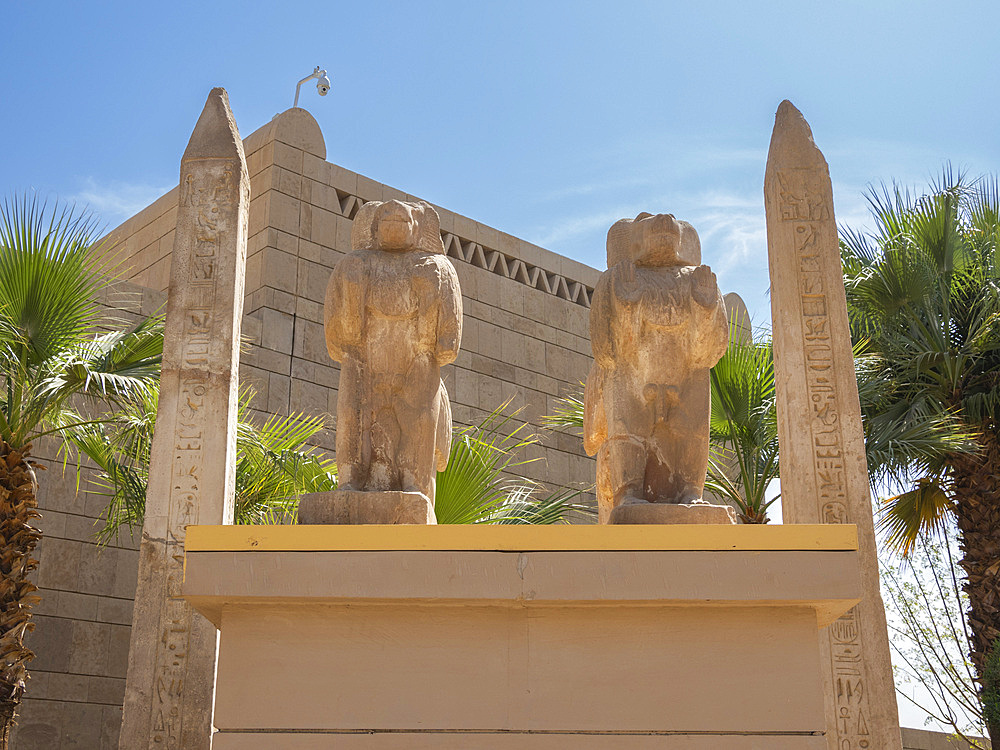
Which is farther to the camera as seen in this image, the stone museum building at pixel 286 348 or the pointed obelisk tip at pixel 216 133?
the stone museum building at pixel 286 348

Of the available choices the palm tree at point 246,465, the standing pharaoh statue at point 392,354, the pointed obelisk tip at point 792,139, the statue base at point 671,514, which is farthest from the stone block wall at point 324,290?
the statue base at point 671,514

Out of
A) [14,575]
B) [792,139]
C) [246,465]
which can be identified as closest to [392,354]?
[792,139]

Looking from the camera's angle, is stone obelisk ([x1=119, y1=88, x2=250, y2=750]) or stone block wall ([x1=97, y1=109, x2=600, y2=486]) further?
stone block wall ([x1=97, y1=109, x2=600, y2=486])

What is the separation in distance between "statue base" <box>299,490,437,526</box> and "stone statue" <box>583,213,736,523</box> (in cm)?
89

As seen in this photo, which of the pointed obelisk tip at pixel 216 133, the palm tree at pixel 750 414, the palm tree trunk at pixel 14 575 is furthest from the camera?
the palm tree at pixel 750 414

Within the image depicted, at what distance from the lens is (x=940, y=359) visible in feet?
32.1

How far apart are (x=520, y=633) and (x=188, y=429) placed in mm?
3319

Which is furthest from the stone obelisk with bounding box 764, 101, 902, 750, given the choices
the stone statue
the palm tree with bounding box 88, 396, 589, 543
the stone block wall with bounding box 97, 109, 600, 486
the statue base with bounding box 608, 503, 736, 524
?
the stone block wall with bounding box 97, 109, 600, 486

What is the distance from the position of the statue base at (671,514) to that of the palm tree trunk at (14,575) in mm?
4746

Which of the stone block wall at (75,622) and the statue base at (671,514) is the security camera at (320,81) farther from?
the statue base at (671,514)

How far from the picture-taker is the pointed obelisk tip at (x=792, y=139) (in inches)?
282

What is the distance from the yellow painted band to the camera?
371 cm

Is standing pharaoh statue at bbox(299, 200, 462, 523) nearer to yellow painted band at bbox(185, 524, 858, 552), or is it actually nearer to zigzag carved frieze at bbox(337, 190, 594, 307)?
yellow painted band at bbox(185, 524, 858, 552)

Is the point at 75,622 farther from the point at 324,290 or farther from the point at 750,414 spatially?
the point at 750,414
